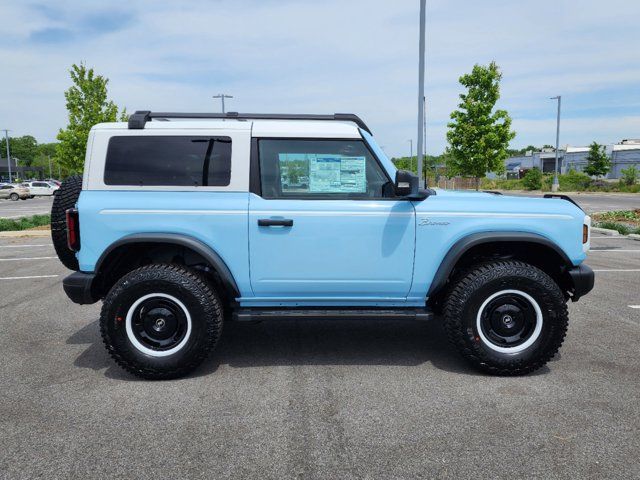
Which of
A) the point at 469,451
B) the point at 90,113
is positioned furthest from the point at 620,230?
the point at 90,113

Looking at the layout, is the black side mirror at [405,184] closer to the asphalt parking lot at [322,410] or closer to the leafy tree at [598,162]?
the asphalt parking lot at [322,410]

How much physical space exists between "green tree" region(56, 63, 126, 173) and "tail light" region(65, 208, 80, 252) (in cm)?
2031

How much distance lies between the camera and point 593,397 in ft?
12.0

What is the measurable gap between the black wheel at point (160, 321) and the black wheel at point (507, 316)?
1993 mm

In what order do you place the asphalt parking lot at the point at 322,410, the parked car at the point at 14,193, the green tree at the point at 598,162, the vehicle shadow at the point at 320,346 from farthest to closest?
the green tree at the point at 598,162 → the parked car at the point at 14,193 → the vehicle shadow at the point at 320,346 → the asphalt parking lot at the point at 322,410

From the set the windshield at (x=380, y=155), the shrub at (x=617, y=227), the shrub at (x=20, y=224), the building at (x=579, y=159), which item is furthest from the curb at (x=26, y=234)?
the building at (x=579, y=159)

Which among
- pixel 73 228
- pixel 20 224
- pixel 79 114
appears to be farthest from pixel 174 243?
pixel 79 114

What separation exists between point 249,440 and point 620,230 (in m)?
14.4

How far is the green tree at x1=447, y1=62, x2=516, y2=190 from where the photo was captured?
25344mm

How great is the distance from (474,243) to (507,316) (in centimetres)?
69

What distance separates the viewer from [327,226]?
13.2 feet

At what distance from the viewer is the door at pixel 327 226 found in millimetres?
4035

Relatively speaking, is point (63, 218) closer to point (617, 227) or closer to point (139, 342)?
point (139, 342)

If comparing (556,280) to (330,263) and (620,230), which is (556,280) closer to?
(330,263)
